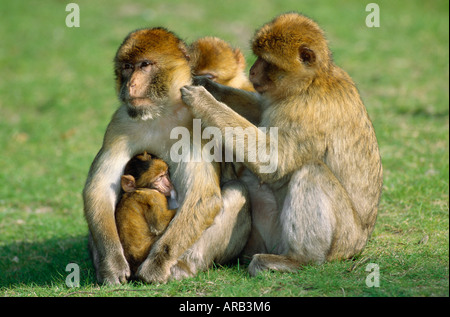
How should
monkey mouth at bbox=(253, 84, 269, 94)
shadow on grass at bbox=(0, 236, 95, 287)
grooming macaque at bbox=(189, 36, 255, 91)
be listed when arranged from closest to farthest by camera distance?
1. monkey mouth at bbox=(253, 84, 269, 94)
2. shadow on grass at bbox=(0, 236, 95, 287)
3. grooming macaque at bbox=(189, 36, 255, 91)

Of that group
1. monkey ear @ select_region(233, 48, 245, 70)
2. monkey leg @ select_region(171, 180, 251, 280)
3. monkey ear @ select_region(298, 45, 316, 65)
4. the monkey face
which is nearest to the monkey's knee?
monkey leg @ select_region(171, 180, 251, 280)

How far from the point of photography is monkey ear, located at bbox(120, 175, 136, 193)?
16.3ft

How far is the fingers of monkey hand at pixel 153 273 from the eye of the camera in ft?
15.5

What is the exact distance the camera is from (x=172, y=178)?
5043 mm

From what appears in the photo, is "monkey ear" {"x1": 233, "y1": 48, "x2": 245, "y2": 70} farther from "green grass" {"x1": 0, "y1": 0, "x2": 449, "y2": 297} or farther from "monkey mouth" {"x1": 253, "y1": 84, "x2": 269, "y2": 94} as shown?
"monkey mouth" {"x1": 253, "y1": 84, "x2": 269, "y2": 94}

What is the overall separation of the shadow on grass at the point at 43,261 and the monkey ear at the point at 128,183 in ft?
3.11

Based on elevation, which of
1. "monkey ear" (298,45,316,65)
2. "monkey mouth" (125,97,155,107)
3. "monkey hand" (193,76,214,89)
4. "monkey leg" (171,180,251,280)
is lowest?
"monkey leg" (171,180,251,280)

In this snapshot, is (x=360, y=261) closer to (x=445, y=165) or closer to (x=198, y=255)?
(x=198, y=255)

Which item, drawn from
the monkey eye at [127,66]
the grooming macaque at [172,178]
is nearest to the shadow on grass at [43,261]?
the grooming macaque at [172,178]

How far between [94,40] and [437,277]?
10.8 metres

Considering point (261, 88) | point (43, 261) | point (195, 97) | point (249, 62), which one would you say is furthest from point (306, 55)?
point (43, 261)

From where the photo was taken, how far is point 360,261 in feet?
16.0

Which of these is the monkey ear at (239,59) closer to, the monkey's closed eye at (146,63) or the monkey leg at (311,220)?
the monkey's closed eye at (146,63)

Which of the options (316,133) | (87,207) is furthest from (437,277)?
(87,207)
